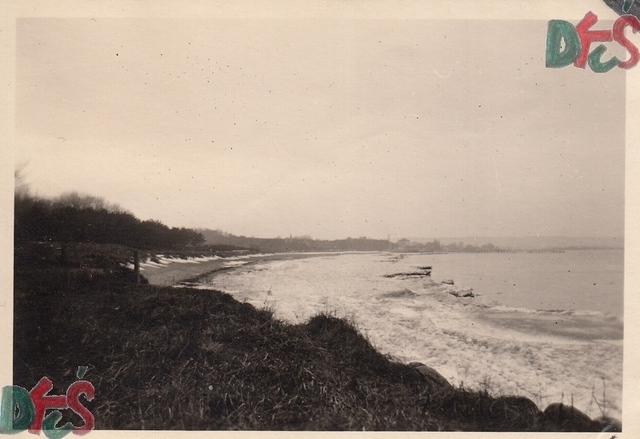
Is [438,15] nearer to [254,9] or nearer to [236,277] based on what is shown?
[254,9]

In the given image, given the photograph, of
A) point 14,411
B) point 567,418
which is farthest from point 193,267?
point 567,418

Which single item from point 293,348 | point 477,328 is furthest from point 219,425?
point 477,328

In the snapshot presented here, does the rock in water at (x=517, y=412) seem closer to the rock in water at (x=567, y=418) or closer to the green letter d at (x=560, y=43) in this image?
the rock in water at (x=567, y=418)

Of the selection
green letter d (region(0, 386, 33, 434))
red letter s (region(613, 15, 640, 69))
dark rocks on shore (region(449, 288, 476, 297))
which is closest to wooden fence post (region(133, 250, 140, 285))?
green letter d (region(0, 386, 33, 434))

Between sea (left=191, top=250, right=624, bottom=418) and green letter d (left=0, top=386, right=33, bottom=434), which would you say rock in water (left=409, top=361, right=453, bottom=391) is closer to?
sea (left=191, top=250, right=624, bottom=418)

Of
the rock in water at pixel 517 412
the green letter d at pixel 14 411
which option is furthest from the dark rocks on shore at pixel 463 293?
the green letter d at pixel 14 411
